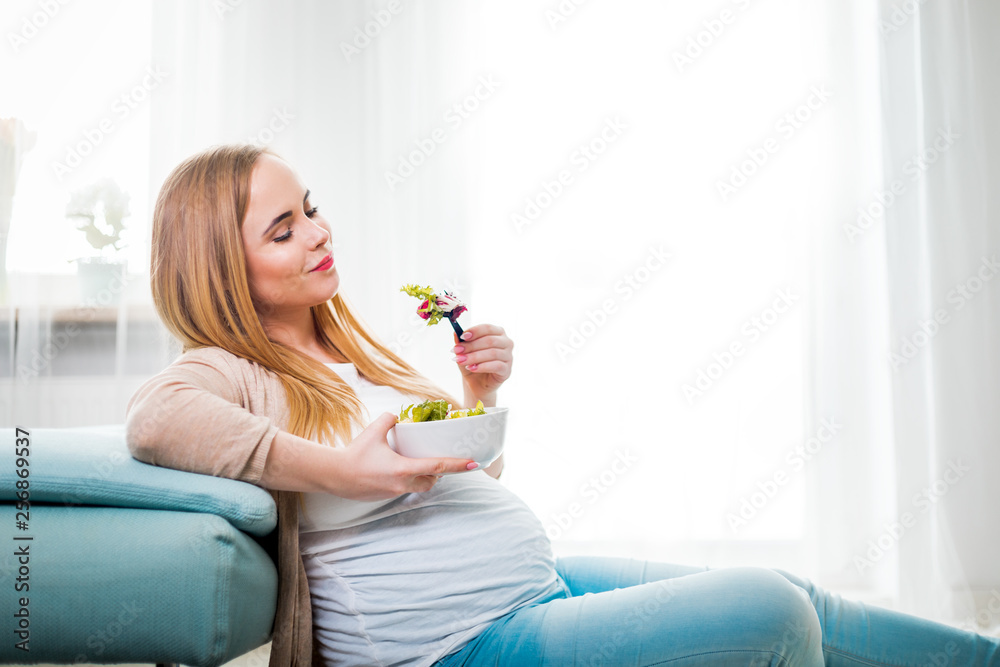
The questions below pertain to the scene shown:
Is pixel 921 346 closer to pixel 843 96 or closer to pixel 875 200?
pixel 875 200

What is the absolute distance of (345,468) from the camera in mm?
846

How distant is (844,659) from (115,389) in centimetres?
220

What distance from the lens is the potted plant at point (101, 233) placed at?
2262mm

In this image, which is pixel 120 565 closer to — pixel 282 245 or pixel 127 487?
pixel 127 487

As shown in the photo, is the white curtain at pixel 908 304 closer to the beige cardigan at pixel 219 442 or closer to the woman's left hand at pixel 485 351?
the woman's left hand at pixel 485 351

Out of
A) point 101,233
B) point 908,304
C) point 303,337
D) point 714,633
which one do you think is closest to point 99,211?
point 101,233

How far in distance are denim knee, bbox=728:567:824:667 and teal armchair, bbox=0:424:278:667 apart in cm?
57

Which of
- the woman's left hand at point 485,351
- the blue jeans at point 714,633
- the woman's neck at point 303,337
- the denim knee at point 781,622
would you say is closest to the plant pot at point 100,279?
the woman's neck at point 303,337

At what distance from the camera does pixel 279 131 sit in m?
2.43

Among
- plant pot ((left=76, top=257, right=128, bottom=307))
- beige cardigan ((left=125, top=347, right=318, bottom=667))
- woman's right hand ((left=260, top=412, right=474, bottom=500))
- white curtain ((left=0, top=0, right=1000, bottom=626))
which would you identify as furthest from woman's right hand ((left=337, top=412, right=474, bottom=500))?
plant pot ((left=76, top=257, right=128, bottom=307))

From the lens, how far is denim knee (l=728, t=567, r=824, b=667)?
77cm

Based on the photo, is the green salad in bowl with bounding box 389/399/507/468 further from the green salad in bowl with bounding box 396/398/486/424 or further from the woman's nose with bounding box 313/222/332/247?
the woman's nose with bounding box 313/222/332/247

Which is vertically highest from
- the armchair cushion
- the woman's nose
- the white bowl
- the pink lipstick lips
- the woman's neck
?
the woman's nose

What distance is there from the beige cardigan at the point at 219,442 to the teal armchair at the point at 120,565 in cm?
3
